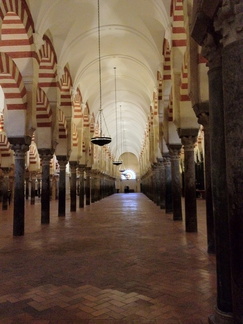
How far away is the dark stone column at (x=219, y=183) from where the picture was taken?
2.24 m

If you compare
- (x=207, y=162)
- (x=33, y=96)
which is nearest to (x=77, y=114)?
(x=33, y=96)

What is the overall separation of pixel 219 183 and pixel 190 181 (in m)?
4.04

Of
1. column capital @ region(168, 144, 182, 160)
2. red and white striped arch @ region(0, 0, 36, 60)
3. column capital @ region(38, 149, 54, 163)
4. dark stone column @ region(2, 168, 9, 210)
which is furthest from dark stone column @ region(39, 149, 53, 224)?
dark stone column @ region(2, 168, 9, 210)

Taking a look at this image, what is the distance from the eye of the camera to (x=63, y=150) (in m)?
10.8

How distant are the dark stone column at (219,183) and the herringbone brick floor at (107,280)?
0.88 ft

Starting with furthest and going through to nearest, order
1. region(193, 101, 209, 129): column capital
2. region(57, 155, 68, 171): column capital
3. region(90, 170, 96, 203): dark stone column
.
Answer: region(90, 170, 96, 203): dark stone column
region(57, 155, 68, 171): column capital
region(193, 101, 209, 129): column capital

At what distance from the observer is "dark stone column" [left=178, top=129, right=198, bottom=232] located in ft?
21.0

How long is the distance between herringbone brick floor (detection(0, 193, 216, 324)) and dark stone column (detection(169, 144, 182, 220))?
6.95 ft

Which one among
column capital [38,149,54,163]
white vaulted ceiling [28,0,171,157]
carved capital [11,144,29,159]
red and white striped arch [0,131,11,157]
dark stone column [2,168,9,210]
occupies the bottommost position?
dark stone column [2,168,9,210]

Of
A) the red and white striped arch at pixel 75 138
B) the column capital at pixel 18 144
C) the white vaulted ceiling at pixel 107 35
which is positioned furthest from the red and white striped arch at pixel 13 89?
the red and white striped arch at pixel 75 138

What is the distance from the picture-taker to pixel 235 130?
73.2 inches

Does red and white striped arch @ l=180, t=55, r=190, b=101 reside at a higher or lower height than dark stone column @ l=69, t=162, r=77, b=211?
higher

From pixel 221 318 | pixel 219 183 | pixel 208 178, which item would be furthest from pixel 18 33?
pixel 221 318

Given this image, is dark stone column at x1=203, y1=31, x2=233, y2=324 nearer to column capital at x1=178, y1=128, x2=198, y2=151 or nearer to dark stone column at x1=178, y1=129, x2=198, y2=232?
dark stone column at x1=178, y1=129, x2=198, y2=232
